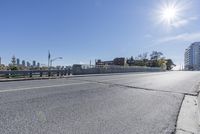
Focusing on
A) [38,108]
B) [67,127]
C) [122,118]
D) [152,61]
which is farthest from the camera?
[152,61]

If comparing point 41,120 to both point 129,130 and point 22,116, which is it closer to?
point 22,116

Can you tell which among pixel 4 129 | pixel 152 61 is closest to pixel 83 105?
pixel 4 129

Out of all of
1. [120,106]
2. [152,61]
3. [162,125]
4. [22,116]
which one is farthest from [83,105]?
[152,61]

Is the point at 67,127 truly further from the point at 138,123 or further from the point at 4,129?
the point at 138,123

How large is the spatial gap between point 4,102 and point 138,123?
4.21m

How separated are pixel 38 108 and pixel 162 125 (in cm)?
336

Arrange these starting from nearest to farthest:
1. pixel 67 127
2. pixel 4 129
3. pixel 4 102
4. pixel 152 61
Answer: pixel 4 129
pixel 67 127
pixel 4 102
pixel 152 61

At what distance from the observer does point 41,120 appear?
17.6ft

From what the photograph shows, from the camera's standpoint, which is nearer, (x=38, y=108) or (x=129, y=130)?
(x=129, y=130)

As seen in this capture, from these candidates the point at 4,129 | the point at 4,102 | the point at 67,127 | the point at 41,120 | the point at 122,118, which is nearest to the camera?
the point at 4,129

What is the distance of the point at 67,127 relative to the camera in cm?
495

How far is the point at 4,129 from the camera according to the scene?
15.0 feet

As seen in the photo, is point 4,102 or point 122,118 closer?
point 122,118

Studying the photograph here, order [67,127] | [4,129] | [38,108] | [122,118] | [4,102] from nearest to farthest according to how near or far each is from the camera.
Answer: [4,129] < [67,127] < [122,118] < [38,108] < [4,102]
